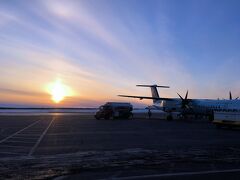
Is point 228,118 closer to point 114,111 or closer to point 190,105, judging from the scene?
point 190,105

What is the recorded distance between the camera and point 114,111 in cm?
5488

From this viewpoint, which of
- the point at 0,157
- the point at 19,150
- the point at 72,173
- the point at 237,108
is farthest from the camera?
the point at 237,108

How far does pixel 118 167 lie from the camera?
10.9 metres

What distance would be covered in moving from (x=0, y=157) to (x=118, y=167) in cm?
464

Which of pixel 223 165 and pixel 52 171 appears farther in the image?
pixel 223 165

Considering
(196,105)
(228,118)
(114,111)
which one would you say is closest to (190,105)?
(196,105)

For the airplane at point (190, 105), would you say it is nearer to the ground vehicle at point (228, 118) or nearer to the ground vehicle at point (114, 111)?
the ground vehicle at point (114, 111)

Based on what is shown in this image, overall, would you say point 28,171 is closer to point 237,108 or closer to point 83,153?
point 83,153

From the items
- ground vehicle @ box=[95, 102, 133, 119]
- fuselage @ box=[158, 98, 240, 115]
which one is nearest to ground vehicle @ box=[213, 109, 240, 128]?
fuselage @ box=[158, 98, 240, 115]

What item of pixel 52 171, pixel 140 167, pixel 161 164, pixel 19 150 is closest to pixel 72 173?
pixel 52 171

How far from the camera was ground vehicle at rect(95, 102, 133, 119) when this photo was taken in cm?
5381

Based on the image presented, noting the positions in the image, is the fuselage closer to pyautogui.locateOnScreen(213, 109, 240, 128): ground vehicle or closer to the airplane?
the airplane

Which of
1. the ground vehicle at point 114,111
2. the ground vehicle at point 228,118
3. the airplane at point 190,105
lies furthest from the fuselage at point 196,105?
the ground vehicle at point 228,118

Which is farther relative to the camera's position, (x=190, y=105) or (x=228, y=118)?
(x=190, y=105)
